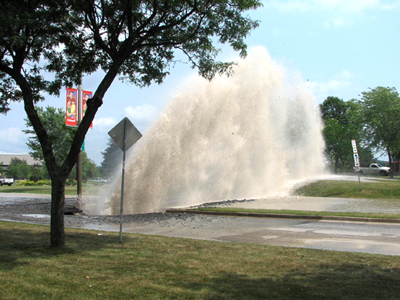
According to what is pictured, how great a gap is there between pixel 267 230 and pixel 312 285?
562 cm

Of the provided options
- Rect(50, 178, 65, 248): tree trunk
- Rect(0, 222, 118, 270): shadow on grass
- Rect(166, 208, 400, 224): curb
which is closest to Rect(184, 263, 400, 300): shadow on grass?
Rect(0, 222, 118, 270): shadow on grass

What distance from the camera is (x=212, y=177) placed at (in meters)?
21.9

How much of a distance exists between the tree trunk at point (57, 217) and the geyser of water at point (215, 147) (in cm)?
921

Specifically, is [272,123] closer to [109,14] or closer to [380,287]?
[109,14]

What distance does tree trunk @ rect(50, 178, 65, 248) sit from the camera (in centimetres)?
788

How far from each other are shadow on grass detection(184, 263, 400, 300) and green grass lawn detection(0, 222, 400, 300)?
0.01 meters

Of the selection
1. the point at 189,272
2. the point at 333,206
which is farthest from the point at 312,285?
the point at 333,206

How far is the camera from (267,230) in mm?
10734

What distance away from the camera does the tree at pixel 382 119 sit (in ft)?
145

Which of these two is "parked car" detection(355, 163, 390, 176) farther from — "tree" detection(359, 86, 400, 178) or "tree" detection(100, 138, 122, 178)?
"tree" detection(100, 138, 122, 178)

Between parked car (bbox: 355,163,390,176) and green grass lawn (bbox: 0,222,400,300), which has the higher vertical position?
parked car (bbox: 355,163,390,176)

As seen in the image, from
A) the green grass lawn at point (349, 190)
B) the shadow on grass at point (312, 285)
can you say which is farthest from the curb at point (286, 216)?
the green grass lawn at point (349, 190)

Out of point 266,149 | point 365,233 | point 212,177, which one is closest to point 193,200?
point 212,177

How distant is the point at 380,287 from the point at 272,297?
1.58 meters
